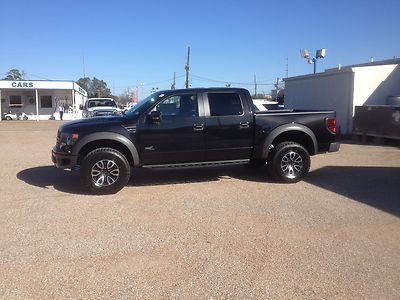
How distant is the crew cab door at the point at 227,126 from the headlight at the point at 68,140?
2.45 metres

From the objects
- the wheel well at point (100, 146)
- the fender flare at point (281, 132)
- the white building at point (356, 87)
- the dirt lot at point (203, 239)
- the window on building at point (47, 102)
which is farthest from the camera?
the window on building at point (47, 102)

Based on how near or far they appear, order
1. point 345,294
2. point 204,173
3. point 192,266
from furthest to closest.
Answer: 1. point 204,173
2. point 192,266
3. point 345,294

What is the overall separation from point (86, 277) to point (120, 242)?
978 millimetres

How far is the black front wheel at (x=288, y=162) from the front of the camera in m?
8.23

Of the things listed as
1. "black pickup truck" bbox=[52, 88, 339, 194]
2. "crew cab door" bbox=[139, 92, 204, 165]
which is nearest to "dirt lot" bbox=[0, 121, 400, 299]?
"black pickup truck" bbox=[52, 88, 339, 194]

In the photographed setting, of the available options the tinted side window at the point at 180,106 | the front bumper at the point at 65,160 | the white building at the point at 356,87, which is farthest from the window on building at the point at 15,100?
the tinted side window at the point at 180,106

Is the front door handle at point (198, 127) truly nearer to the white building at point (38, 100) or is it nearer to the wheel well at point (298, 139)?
the wheel well at point (298, 139)

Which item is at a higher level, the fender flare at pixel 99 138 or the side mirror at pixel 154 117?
the side mirror at pixel 154 117

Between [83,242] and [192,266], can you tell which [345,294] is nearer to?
[192,266]

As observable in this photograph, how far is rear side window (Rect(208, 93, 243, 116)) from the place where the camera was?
8039mm

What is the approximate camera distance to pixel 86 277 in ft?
13.2

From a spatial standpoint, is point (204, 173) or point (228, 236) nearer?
point (228, 236)

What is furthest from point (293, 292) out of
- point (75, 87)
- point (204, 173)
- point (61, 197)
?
point (75, 87)

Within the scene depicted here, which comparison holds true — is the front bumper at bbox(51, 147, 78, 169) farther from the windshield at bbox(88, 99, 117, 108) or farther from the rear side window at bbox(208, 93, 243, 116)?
the windshield at bbox(88, 99, 117, 108)
